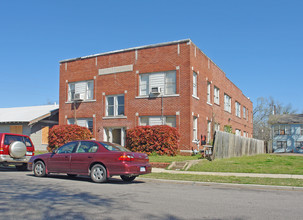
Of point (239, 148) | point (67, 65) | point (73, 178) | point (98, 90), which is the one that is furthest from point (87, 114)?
point (73, 178)

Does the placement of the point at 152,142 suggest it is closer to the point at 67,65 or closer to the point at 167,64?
the point at 167,64

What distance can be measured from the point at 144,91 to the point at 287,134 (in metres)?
49.8

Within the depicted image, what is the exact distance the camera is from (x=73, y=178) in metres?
13.0

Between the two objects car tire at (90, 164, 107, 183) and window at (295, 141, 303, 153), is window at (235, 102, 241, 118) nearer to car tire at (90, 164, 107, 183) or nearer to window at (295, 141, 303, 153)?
car tire at (90, 164, 107, 183)

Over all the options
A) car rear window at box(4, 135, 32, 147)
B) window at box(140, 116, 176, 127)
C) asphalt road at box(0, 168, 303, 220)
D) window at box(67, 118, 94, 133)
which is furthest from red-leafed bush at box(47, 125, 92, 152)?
asphalt road at box(0, 168, 303, 220)

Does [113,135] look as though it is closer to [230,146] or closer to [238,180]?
[230,146]

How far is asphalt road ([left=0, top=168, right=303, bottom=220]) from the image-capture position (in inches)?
260

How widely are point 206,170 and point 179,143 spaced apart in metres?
6.98

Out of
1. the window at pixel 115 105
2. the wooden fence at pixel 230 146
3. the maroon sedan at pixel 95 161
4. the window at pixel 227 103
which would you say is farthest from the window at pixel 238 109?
the maroon sedan at pixel 95 161

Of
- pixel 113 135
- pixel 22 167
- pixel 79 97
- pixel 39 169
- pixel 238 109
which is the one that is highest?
pixel 79 97

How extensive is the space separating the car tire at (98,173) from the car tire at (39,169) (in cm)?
246

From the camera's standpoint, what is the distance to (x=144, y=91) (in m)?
23.7

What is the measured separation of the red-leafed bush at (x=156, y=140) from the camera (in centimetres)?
2053

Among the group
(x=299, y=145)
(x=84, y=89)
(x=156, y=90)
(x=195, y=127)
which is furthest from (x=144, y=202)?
(x=299, y=145)
